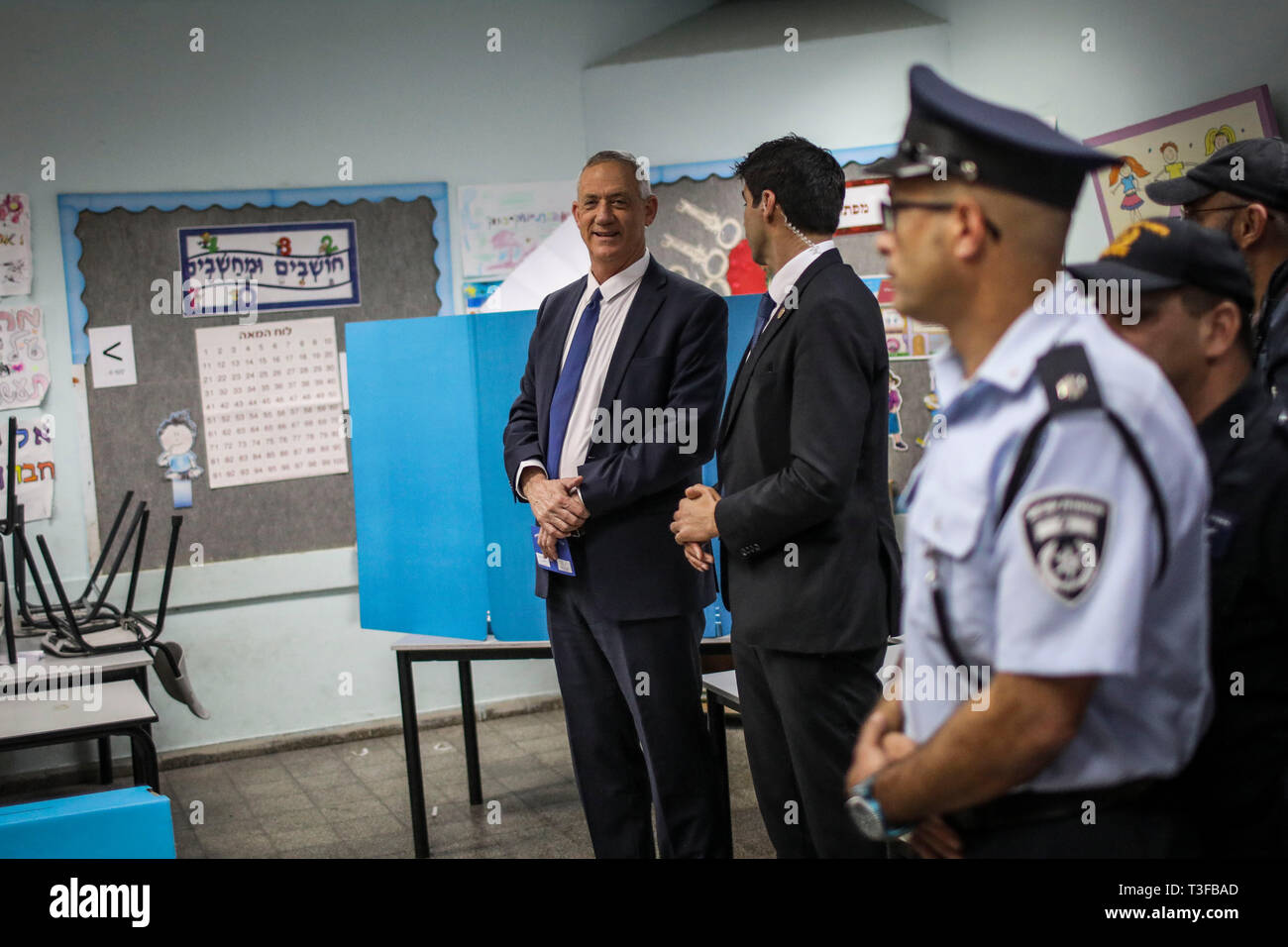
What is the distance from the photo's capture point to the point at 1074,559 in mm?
773

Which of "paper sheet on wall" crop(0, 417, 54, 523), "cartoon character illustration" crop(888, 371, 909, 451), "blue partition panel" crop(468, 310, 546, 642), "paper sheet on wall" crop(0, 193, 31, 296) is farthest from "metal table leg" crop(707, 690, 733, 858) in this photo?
"paper sheet on wall" crop(0, 193, 31, 296)

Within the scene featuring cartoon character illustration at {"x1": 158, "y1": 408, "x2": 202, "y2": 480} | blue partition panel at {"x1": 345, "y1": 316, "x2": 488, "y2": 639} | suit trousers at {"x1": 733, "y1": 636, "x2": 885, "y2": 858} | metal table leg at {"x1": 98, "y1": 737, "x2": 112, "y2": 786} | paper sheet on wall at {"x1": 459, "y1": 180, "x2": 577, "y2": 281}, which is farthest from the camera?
paper sheet on wall at {"x1": 459, "y1": 180, "x2": 577, "y2": 281}

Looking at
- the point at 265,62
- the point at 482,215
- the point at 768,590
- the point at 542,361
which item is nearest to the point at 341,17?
the point at 265,62

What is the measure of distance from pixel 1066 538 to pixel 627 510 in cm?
138

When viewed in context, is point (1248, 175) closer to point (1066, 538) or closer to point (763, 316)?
point (763, 316)

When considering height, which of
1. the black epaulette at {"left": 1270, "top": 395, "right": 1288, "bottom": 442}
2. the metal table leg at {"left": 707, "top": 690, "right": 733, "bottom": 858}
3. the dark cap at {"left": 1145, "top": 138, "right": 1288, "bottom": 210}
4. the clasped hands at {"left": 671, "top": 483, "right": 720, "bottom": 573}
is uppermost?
the dark cap at {"left": 1145, "top": 138, "right": 1288, "bottom": 210}

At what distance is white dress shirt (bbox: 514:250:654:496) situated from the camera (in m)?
2.13

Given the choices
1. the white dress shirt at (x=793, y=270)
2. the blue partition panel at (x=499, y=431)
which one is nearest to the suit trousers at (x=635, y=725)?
the blue partition panel at (x=499, y=431)

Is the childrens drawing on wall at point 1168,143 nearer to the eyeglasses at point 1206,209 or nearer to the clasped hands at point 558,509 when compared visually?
the eyeglasses at point 1206,209

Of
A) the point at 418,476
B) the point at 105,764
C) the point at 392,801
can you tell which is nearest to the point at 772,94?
the point at 418,476

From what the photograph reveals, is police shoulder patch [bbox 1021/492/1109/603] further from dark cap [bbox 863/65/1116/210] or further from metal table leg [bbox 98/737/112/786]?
metal table leg [bbox 98/737/112/786]

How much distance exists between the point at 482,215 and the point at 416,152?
33 cm

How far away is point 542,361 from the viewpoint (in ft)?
7.27

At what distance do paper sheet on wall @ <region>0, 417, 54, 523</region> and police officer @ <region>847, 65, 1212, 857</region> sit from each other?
3600 mm
